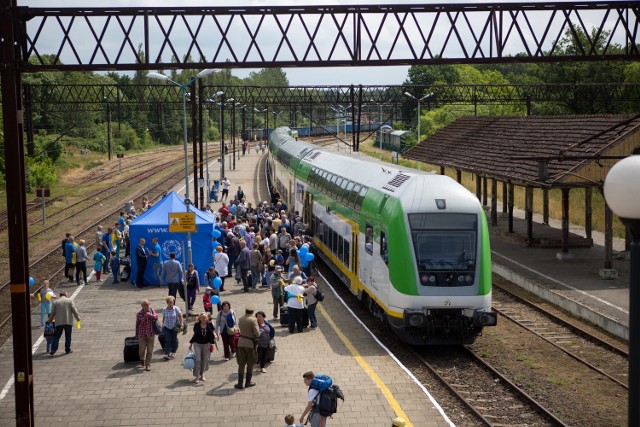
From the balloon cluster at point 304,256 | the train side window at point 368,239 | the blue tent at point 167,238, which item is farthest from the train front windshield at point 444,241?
the blue tent at point 167,238

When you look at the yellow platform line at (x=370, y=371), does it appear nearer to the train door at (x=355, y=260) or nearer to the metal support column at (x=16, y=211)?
the train door at (x=355, y=260)

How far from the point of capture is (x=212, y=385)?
15086 mm

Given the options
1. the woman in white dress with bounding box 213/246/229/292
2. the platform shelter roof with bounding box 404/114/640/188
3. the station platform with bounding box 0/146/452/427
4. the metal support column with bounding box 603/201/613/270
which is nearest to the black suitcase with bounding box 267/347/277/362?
the station platform with bounding box 0/146/452/427

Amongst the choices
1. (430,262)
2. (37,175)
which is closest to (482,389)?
(430,262)

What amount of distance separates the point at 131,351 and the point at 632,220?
1269cm

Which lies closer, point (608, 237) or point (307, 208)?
point (608, 237)

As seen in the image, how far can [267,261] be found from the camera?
2444 centimetres

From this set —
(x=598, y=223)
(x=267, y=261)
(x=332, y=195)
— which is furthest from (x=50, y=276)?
(x=598, y=223)

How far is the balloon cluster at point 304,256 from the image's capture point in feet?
75.7

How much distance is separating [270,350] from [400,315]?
2688mm

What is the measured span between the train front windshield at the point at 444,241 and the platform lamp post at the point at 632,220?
11.6 meters

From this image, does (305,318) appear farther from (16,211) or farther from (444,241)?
(16,211)

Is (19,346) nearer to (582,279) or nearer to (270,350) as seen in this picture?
(270,350)

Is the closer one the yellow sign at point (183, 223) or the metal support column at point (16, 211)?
the metal support column at point (16, 211)
